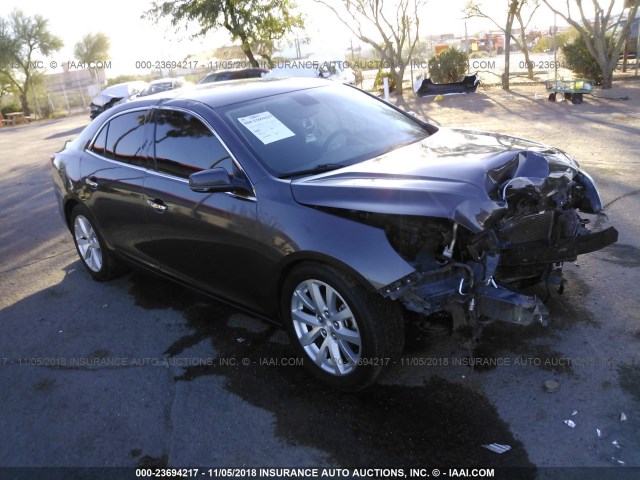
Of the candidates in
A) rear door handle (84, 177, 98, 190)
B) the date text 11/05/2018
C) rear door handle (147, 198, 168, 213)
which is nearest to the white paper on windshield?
rear door handle (147, 198, 168, 213)

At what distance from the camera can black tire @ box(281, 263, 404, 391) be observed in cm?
308

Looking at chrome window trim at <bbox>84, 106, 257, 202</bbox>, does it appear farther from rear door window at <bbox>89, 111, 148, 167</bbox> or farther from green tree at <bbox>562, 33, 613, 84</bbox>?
green tree at <bbox>562, 33, 613, 84</bbox>

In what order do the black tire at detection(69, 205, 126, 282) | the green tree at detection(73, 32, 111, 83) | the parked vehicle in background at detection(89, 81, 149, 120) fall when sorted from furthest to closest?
1. the green tree at detection(73, 32, 111, 83)
2. the parked vehicle in background at detection(89, 81, 149, 120)
3. the black tire at detection(69, 205, 126, 282)

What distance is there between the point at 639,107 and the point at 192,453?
11955mm

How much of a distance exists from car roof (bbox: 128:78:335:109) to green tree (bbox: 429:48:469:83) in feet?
51.7

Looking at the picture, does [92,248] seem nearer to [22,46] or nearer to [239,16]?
[239,16]

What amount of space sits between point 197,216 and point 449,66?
1731 cm

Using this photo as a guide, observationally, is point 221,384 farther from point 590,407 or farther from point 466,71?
point 466,71

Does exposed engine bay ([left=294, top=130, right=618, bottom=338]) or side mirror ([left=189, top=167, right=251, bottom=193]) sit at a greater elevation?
side mirror ([left=189, top=167, right=251, bottom=193])

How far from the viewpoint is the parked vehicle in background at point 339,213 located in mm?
3062

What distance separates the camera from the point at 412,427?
303 cm

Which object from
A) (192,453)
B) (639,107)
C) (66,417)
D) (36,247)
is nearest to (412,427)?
(192,453)

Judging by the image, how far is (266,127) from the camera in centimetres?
390

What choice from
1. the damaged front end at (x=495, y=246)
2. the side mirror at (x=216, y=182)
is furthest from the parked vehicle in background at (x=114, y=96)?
the damaged front end at (x=495, y=246)
